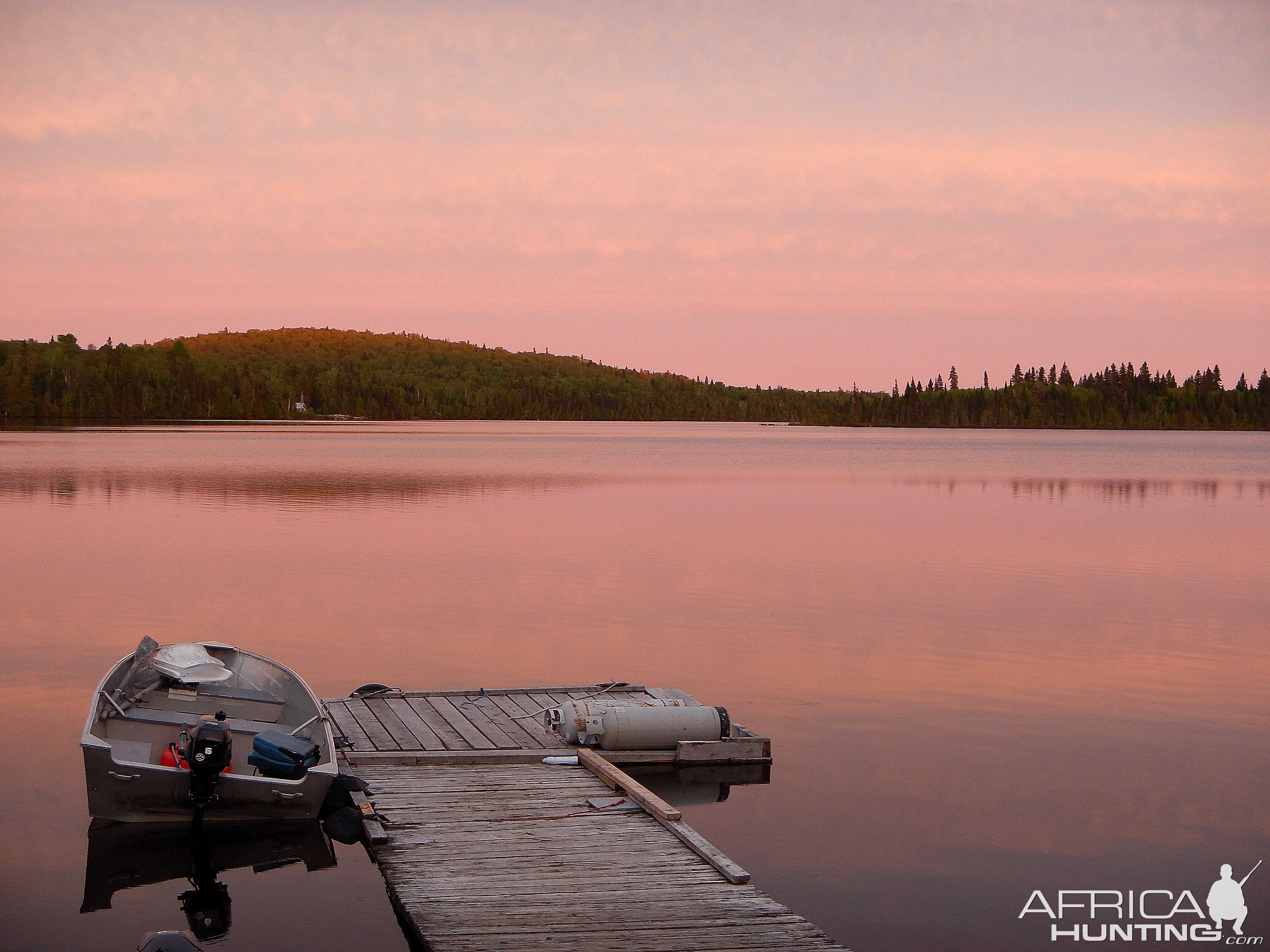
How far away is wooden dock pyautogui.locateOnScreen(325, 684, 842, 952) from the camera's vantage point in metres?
8.32

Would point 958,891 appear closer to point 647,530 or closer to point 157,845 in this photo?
point 157,845

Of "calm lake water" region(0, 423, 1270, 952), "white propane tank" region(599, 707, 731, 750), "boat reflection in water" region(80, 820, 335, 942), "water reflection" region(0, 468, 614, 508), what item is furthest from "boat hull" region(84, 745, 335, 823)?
"water reflection" region(0, 468, 614, 508)

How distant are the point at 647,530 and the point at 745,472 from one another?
128 ft

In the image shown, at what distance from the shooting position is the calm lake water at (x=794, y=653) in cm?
1047

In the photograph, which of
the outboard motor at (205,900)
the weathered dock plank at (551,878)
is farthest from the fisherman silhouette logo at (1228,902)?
the outboard motor at (205,900)

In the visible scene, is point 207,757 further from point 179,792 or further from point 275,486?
point 275,486

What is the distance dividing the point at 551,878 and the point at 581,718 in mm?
4104

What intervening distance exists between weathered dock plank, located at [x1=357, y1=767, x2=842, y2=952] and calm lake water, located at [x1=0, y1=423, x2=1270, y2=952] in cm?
61

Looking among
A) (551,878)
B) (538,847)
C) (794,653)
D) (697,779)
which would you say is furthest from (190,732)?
(794,653)

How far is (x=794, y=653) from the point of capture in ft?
65.9

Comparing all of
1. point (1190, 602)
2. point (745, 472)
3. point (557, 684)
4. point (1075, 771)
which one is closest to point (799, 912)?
point (1075, 771)

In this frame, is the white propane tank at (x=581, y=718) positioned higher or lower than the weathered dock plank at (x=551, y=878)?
higher

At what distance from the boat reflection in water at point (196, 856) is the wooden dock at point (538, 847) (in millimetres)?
746

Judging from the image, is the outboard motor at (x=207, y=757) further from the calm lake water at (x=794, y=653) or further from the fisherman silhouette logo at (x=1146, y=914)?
the fisherman silhouette logo at (x=1146, y=914)
